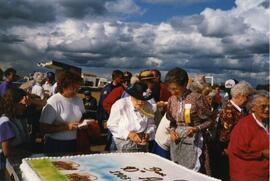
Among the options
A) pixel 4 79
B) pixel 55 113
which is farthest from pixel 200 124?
pixel 4 79

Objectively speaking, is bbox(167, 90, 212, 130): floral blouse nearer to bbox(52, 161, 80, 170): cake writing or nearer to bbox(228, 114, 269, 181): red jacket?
bbox(228, 114, 269, 181): red jacket

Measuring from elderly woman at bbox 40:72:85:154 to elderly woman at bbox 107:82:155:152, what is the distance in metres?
0.39

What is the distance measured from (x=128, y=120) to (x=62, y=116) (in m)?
0.61

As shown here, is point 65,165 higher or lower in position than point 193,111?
lower

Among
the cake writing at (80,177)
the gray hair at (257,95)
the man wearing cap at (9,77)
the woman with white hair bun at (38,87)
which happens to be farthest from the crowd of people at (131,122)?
the woman with white hair bun at (38,87)

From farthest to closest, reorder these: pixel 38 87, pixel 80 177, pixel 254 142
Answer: pixel 38 87 < pixel 254 142 < pixel 80 177

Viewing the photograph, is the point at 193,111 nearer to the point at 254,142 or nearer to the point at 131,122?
the point at 131,122

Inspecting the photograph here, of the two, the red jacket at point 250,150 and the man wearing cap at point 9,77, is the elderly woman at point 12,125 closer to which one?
the red jacket at point 250,150

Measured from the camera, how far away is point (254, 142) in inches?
106

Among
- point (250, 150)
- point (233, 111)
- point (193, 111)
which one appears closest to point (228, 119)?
point (233, 111)

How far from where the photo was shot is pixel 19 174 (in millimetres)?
2627

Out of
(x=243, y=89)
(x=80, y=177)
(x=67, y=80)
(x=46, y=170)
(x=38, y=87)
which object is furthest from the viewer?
(x=38, y=87)

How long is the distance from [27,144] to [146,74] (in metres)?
1.55

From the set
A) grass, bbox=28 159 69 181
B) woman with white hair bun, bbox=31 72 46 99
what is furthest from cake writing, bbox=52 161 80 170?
woman with white hair bun, bbox=31 72 46 99
